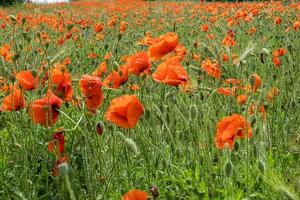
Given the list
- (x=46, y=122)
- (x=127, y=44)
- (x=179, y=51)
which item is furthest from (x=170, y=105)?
(x=127, y=44)

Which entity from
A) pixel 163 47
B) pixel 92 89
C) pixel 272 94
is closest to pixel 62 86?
pixel 92 89

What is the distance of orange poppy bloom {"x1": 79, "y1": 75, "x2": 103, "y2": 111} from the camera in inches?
65.1

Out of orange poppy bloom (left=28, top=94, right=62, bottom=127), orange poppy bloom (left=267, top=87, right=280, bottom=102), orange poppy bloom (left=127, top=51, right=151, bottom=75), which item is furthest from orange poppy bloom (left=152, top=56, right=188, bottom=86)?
orange poppy bloom (left=267, top=87, right=280, bottom=102)

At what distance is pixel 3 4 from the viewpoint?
877 inches

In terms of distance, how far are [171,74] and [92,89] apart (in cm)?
30

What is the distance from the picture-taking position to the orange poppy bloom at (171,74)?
1.79 metres

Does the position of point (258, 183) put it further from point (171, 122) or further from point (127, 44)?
point (127, 44)

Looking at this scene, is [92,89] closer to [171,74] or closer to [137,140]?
[171,74]

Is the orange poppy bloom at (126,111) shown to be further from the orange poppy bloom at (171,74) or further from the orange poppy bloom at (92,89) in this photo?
the orange poppy bloom at (171,74)

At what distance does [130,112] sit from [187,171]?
696 millimetres

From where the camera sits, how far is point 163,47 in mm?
2061

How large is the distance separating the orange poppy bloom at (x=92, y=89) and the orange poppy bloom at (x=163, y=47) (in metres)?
0.47

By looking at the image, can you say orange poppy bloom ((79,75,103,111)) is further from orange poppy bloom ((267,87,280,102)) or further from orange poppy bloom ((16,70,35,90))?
orange poppy bloom ((267,87,280,102))

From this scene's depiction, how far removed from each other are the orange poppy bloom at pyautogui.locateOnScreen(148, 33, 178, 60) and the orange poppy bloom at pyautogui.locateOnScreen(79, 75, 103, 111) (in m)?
0.47
